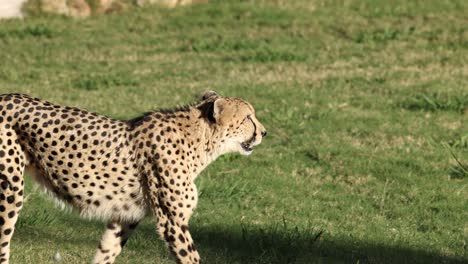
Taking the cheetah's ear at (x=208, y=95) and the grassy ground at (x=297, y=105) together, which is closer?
the cheetah's ear at (x=208, y=95)

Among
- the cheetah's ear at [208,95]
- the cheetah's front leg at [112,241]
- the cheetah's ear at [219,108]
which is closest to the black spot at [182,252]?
the cheetah's front leg at [112,241]

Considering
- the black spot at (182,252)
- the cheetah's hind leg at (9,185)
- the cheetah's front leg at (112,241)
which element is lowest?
the cheetah's front leg at (112,241)

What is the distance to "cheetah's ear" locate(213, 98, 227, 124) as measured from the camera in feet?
23.4

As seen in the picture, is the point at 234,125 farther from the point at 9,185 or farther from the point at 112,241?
the point at 9,185

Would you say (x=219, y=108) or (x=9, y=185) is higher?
(x=219, y=108)

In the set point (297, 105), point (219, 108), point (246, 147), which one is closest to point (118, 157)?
point (219, 108)

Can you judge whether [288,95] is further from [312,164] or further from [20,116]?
[20,116]

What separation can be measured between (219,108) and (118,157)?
0.72m

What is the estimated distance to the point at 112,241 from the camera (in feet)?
24.0

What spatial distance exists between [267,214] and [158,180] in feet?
8.16

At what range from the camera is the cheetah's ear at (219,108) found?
7145mm

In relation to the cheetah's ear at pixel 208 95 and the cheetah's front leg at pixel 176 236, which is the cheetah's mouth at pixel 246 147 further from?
the cheetah's front leg at pixel 176 236

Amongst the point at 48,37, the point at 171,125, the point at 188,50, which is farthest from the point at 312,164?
the point at 48,37

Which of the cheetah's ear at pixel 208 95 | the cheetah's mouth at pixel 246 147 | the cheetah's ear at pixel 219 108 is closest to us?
the cheetah's ear at pixel 219 108
